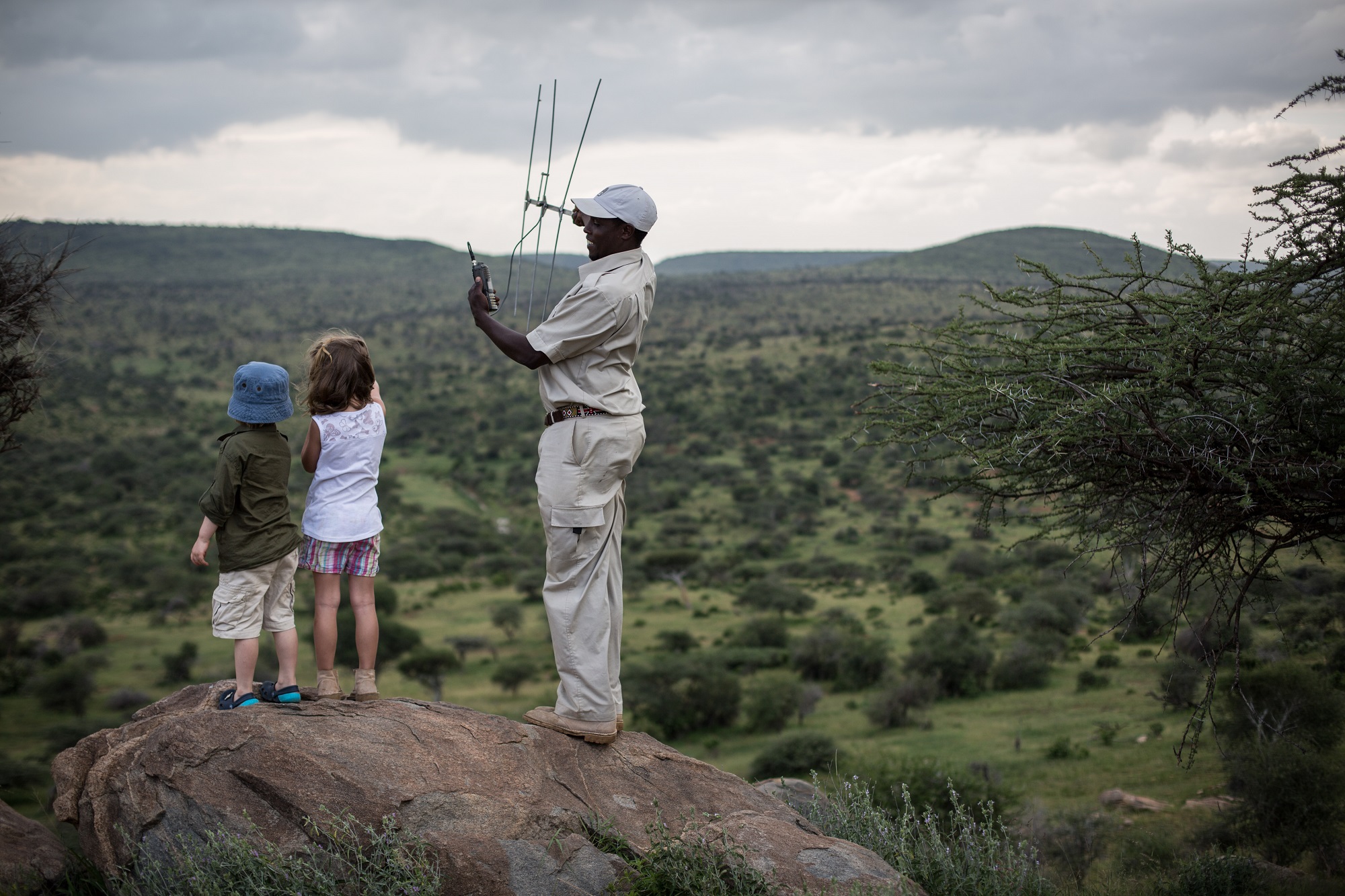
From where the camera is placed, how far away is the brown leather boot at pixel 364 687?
16.9 feet

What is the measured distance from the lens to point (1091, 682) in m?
28.2

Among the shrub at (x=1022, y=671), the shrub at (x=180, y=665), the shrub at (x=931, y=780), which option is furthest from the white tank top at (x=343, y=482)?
the shrub at (x=180, y=665)

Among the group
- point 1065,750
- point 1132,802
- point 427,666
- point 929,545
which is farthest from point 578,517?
point 929,545

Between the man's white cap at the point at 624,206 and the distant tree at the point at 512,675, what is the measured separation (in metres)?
27.2

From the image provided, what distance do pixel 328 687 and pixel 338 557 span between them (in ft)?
2.43

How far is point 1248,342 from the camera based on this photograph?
668 centimetres

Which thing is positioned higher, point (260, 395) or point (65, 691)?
point (260, 395)

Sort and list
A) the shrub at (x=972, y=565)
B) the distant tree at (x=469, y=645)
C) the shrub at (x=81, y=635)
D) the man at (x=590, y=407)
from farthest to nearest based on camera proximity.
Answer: the shrub at (x=972, y=565) < the distant tree at (x=469, y=645) < the shrub at (x=81, y=635) < the man at (x=590, y=407)

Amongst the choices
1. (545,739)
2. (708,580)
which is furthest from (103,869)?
(708,580)

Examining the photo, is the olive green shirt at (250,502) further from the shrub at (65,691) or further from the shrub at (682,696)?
the shrub at (65,691)

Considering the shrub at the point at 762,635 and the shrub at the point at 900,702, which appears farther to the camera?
the shrub at the point at 762,635

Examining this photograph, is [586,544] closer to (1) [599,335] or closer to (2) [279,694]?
(1) [599,335]

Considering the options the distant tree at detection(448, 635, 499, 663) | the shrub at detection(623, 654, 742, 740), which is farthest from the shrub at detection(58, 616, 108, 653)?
the shrub at detection(623, 654, 742, 740)

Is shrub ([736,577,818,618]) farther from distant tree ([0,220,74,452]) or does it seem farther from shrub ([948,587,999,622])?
distant tree ([0,220,74,452])
